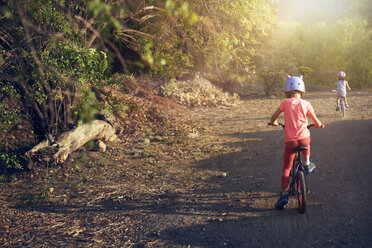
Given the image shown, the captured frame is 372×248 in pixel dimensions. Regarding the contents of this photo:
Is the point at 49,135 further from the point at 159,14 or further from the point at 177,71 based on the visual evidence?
the point at 177,71

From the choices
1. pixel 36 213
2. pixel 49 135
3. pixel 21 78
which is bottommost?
pixel 36 213

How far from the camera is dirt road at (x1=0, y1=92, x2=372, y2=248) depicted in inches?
178

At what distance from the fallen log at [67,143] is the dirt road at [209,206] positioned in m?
0.72

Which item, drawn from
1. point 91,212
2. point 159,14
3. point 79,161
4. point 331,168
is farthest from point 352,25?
point 91,212

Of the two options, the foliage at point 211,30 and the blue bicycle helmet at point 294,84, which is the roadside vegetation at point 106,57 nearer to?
the foliage at point 211,30

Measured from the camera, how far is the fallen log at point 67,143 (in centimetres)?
778

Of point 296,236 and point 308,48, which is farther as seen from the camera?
point 308,48

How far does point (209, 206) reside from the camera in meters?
5.59

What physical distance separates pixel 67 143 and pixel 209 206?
4102 mm

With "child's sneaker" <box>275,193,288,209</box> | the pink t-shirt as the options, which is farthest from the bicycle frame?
the pink t-shirt

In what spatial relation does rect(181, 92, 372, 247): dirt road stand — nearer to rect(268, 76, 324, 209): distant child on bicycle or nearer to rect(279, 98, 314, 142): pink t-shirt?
rect(268, 76, 324, 209): distant child on bicycle

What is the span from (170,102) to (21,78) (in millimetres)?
9065

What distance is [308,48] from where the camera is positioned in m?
25.3

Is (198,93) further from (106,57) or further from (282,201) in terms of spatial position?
(282,201)
